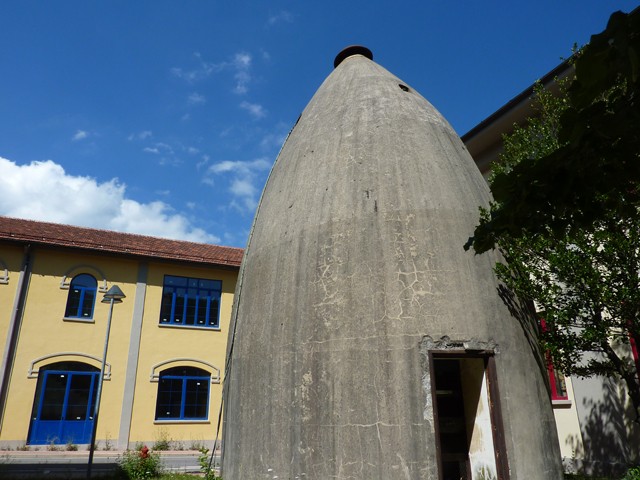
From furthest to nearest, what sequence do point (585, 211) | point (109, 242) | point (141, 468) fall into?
point (109, 242)
point (141, 468)
point (585, 211)

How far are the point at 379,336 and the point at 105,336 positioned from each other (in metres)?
17.8

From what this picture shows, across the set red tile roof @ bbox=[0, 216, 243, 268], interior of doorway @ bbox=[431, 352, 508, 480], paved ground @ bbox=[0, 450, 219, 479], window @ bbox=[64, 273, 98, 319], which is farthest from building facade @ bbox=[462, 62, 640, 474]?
window @ bbox=[64, 273, 98, 319]

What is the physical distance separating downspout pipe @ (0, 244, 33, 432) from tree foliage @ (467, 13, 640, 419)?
18.9 meters

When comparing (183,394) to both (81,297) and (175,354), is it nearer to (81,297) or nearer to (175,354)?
(175,354)

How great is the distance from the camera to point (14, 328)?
1828 centimetres

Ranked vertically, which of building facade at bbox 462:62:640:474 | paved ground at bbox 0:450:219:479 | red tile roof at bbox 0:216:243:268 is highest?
red tile roof at bbox 0:216:243:268

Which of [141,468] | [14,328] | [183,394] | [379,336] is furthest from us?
[183,394]

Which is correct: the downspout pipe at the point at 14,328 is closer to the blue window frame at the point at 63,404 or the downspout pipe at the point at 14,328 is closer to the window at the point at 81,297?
the blue window frame at the point at 63,404

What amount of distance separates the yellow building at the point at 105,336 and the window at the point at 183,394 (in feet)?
0.14

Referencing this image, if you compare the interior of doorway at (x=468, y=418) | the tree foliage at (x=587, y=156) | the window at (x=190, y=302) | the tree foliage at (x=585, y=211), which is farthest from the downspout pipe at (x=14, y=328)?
the tree foliage at (x=587, y=156)

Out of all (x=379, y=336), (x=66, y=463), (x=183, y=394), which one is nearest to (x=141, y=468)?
(x=66, y=463)

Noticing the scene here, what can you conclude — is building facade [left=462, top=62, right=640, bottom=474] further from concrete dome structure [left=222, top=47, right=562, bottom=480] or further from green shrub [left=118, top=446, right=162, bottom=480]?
green shrub [left=118, top=446, right=162, bottom=480]

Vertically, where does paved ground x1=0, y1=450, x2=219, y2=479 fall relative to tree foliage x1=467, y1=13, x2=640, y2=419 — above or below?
below

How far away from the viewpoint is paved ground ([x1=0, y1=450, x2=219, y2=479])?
12758mm
